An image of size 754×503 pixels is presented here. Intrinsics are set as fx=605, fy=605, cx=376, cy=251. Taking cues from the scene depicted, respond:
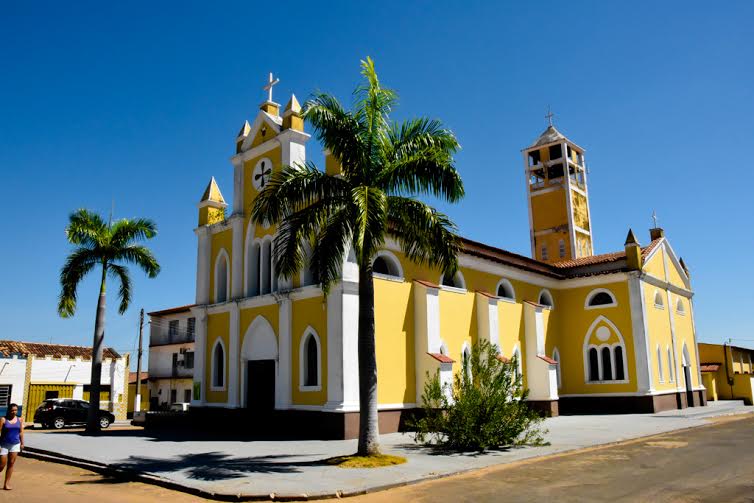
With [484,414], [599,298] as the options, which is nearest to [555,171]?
[599,298]

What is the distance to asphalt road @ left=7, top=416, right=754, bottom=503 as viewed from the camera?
10195mm

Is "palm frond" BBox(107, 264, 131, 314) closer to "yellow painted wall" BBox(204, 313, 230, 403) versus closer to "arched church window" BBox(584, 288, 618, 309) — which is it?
"yellow painted wall" BBox(204, 313, 230, 403)

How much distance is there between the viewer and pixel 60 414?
96.5 ft

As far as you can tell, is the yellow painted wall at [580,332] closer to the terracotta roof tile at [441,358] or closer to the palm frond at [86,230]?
the terracotta roof tile at [441,358]

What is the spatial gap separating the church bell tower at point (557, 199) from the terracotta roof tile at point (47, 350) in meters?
31.0

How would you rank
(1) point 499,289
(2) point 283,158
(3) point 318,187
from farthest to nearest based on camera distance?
(1) point 499,289 → (2) point 283,158 → (3) point 318,187

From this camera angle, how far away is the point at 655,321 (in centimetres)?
3206

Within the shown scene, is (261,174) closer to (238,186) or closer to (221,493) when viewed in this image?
(238,186)

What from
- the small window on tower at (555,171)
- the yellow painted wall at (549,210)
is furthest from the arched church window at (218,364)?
the small window on tower at (555,171)

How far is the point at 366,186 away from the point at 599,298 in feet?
72.3

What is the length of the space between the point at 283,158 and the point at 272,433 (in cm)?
1012

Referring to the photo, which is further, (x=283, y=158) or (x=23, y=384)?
(x=23, y=384)

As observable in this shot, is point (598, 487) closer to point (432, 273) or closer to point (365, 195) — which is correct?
point (365, 195)

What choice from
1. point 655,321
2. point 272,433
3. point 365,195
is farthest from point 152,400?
point 365,195
